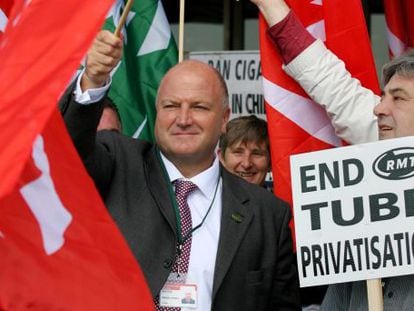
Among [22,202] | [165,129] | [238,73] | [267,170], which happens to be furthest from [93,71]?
[238,73]

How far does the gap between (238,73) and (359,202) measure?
11.1 ft

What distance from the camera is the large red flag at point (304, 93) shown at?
5.27 m

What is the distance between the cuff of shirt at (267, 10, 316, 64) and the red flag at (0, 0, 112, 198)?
189cm

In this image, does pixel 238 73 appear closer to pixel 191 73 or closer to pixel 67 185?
pixel 191 73

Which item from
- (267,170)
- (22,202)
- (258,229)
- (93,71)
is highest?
(267,170)

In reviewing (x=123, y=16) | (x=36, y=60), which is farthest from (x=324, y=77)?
(x=36, y=60)

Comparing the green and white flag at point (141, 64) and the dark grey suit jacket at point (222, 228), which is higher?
the green and white flag at point (141, 64)

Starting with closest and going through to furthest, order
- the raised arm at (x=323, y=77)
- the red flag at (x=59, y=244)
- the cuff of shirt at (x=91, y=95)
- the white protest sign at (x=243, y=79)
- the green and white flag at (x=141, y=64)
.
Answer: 1. the red flag at (x=59, y=244)
2. the cuff of shirt at (x=91, y=95)
3. the raised arm at (x=323, y=77)
4. the green and white flag at (x=141, y=64)
5. the white protest sign at (x=243, y=79)

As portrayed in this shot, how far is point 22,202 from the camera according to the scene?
3340 mm

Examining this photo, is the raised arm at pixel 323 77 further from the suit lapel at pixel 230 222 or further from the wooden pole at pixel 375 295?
the wooden pole at pixel 375 295

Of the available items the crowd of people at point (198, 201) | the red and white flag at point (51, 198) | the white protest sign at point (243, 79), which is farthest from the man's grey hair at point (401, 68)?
the white protest sign at point (243, 79)

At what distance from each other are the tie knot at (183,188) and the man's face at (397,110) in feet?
2.10

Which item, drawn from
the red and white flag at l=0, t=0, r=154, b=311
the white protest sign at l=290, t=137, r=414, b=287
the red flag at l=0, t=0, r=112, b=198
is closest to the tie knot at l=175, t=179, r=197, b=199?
the white protest sign at l=290, t=137, r=414, b=287

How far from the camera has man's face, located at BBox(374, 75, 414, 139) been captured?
13.8 feet
